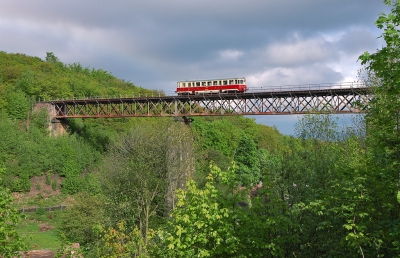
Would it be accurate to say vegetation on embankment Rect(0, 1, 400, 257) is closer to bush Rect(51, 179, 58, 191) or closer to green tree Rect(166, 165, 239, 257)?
green tree Rect(166, 165, 239, 257)

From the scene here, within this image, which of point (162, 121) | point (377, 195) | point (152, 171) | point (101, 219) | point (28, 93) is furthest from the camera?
point (28, 93)

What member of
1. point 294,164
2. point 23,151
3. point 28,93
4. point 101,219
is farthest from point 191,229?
point 28,93

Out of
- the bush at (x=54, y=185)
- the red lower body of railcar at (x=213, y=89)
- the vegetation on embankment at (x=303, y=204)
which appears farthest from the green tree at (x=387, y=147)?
the bush at (x=54, y=185)

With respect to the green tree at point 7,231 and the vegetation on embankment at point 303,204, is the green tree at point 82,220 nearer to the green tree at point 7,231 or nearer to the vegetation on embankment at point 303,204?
the vegetation on embankment at point 303,204

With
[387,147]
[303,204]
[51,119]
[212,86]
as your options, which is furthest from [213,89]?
[387,147]

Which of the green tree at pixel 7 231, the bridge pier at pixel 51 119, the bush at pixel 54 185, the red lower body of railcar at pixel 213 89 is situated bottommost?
the bush at pixel 54 185

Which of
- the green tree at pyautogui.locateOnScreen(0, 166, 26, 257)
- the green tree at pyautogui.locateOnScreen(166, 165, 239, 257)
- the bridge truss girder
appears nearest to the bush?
the bridge truss girder

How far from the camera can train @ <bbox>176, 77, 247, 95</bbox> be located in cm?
4759

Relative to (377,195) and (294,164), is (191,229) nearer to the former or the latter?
(377,195)

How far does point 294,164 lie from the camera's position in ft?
43.1

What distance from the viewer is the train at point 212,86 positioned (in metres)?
47.6

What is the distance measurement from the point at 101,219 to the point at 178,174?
294 inches

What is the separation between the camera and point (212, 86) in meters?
49.4

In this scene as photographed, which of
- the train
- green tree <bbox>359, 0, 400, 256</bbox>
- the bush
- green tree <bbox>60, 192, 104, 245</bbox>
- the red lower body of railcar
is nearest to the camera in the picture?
green tree <bbox>359, 0, 400, 256</bbox>
